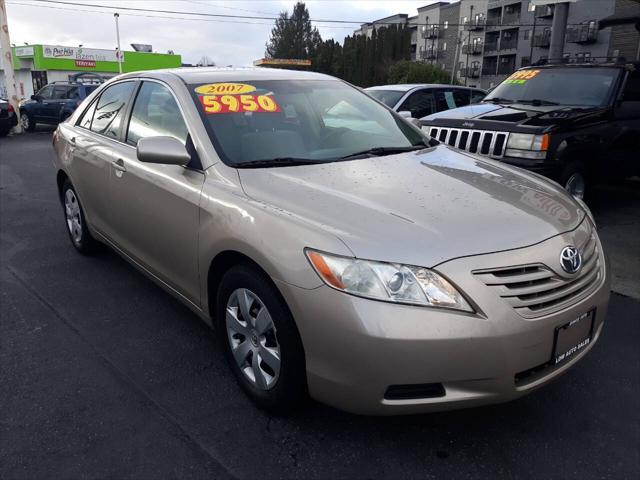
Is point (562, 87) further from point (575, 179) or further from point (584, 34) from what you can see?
point (584, 34)

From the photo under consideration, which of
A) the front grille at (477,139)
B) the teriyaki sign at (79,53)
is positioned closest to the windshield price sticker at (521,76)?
the front grille at (477,139)

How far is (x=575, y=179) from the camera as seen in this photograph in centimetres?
606

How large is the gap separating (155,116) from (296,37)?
82.5 m

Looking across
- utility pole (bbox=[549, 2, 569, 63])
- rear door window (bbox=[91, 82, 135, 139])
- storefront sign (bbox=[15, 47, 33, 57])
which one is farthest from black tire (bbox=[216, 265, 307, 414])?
storefront sign (bbox=[15, 47, 33, 57])

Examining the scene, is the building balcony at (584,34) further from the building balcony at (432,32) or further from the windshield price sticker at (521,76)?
the windshield price sticker at (521,76)

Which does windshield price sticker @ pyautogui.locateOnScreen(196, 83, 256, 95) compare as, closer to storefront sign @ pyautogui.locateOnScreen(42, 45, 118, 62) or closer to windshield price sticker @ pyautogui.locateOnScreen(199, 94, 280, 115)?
windshield price sticker @ pyautogui.locateOnScreen(199, 94, 280, 115)

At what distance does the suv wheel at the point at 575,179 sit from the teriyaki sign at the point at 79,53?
47508 mm

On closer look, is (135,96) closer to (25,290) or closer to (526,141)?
(25,290)

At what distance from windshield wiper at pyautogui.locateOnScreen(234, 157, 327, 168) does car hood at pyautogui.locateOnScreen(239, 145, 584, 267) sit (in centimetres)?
5

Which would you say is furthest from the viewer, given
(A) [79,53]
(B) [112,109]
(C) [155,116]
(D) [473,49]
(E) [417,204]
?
(D) [473,49]

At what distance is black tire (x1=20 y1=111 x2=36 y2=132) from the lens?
18.9 meters

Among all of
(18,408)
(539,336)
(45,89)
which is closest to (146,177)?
(18,408)

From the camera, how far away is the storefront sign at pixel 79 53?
44656 mm

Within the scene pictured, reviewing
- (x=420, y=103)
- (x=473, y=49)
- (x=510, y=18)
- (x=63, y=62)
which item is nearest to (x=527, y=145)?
(x=420, y=103)
